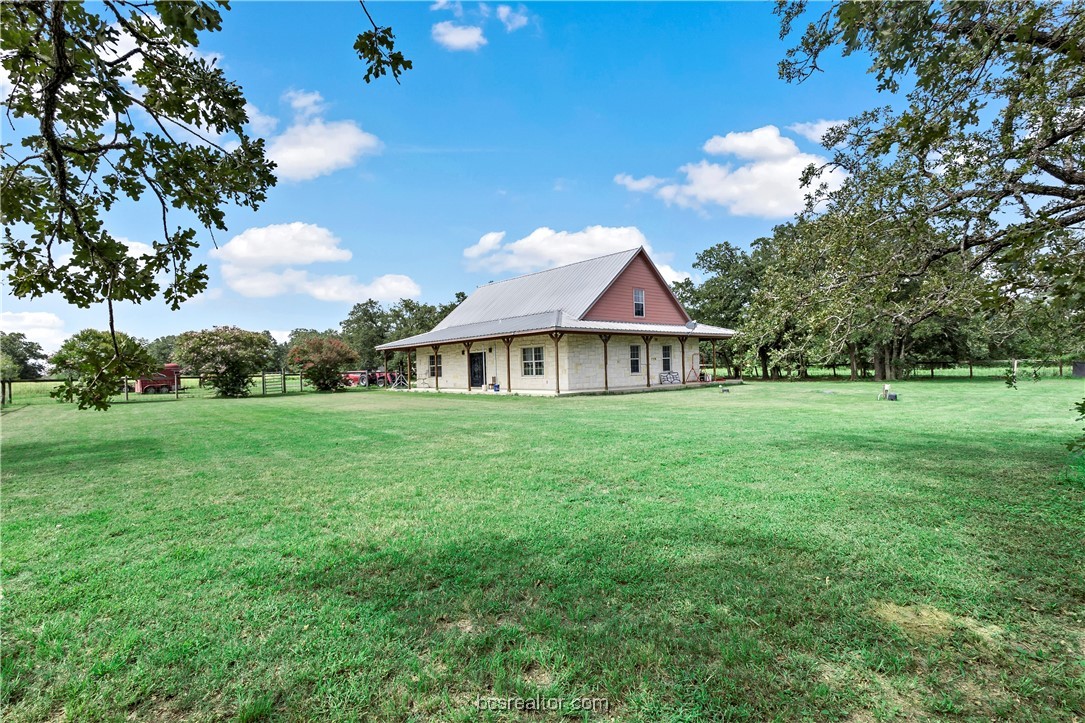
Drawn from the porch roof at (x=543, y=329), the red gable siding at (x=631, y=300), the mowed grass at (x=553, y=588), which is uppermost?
the red gable siding at (x=631, y=300)

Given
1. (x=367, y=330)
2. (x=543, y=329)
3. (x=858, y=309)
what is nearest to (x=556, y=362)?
(x=543, y=329)

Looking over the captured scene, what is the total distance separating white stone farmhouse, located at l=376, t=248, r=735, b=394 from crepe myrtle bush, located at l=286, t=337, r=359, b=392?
2330 mm

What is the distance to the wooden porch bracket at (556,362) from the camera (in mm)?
19050

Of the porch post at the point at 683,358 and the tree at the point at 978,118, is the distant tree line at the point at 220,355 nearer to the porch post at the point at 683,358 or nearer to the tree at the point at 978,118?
the tree at the point at 978,118

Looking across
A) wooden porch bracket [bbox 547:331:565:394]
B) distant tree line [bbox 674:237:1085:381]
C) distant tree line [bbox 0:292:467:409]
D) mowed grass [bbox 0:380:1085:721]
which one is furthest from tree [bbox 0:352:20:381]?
distant tree line [bbox 674:237:1085:381]

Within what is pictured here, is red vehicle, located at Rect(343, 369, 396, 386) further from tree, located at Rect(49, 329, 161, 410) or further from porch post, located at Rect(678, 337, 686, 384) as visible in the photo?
tree, located at Rect(49, 329, 161, 410)

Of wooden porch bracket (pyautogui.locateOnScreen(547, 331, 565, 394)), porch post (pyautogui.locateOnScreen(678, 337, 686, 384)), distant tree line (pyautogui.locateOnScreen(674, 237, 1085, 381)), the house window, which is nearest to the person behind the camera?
distant tree line (pyautogui.locateOnScreen(674, 237, 1085, 381))

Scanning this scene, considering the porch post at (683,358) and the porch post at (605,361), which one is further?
the porch post at (683,358)

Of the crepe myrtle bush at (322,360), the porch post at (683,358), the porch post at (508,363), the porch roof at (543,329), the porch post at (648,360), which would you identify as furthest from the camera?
the crepe myrtle bush at (322,360)

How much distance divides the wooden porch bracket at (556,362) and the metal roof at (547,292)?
6.92ft

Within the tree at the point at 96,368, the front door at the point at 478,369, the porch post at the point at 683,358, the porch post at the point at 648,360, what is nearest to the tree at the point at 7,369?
the front door at the point at 478,369

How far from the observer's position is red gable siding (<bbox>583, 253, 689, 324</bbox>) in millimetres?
22609

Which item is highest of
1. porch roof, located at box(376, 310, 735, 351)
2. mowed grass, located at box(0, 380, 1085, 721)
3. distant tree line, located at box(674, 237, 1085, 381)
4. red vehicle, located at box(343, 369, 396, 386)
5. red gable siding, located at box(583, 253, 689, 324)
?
red gable siding, located at box(583, 253, 689, 324)

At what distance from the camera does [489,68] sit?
918 cm
